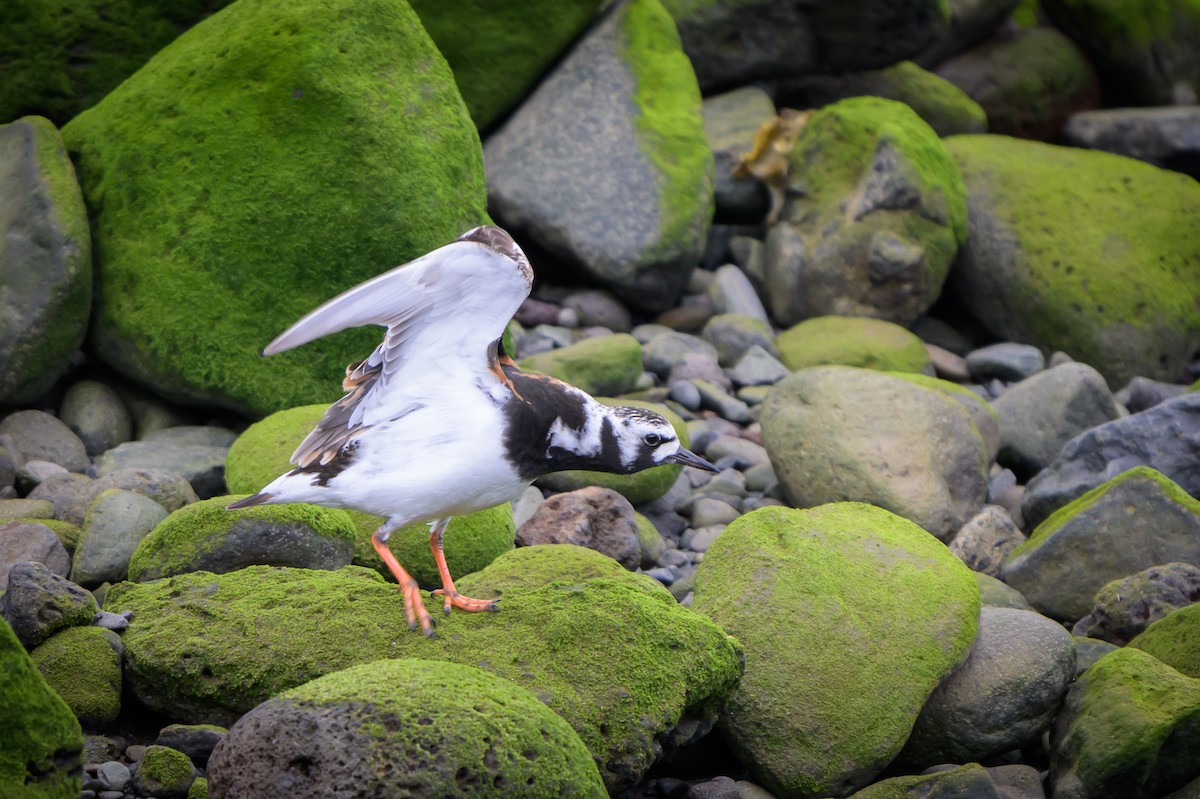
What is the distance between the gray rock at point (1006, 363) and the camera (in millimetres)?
11922

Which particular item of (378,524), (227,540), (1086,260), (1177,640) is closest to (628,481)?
(378,524)

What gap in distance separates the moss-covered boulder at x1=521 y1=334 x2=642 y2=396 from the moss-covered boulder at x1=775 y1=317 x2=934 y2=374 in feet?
6.25

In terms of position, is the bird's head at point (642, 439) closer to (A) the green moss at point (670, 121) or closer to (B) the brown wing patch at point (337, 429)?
(B) the brown wing patch at point (337, 429)

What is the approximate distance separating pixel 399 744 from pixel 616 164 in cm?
835

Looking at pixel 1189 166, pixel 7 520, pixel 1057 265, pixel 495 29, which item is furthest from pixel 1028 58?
pixel 7 520

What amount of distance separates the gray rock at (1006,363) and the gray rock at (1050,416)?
4.85 ft

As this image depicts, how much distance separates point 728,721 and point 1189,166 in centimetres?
1178

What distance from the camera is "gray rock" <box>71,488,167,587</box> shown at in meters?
6.64

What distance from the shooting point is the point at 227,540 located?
6.31 metres

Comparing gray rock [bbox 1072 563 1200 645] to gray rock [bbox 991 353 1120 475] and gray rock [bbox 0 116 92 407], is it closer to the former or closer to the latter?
gray rock [bbox 991 353 1120 475]

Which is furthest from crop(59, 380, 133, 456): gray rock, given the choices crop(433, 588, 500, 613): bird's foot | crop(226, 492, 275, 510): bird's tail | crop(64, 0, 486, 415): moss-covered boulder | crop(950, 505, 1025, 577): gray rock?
crop(950, 505, 1025, 577): gray rock

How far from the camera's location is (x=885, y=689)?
6137 mm

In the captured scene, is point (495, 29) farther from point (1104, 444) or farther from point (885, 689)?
point (885, 689)

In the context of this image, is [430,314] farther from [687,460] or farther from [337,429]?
[687,460]
